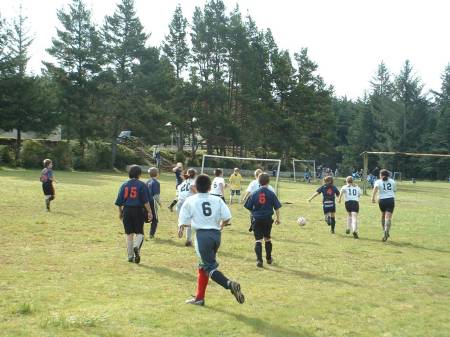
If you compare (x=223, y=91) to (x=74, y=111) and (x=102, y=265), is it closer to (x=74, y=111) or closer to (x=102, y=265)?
(x=74, y=111)

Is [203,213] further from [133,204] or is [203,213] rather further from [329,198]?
[329,198]

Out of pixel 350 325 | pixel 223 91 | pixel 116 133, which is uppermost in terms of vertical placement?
pixel 223 91

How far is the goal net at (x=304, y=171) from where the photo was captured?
5646cm

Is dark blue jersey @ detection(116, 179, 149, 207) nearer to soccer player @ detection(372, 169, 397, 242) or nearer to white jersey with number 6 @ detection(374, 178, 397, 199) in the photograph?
soccer player @ detection(372, 169, 397, 242)

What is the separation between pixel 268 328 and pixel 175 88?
176ft

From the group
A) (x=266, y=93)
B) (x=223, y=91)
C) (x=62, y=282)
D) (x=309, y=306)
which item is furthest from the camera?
(x=266, y=93)

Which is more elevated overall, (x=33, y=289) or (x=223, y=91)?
(x=223, y=91)

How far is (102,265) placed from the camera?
10.2 m

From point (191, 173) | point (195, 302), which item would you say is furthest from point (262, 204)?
point (195, 302)

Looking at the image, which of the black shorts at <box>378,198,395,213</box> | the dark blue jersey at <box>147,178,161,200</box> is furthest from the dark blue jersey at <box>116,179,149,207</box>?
the black shorts at <box>378,198,395,213</box>

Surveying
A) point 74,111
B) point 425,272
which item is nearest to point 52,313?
point 425,272

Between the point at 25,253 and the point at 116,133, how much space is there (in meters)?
44.2

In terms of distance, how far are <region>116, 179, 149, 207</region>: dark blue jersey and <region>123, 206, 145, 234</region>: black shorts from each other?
104 mm

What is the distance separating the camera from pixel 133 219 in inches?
417
